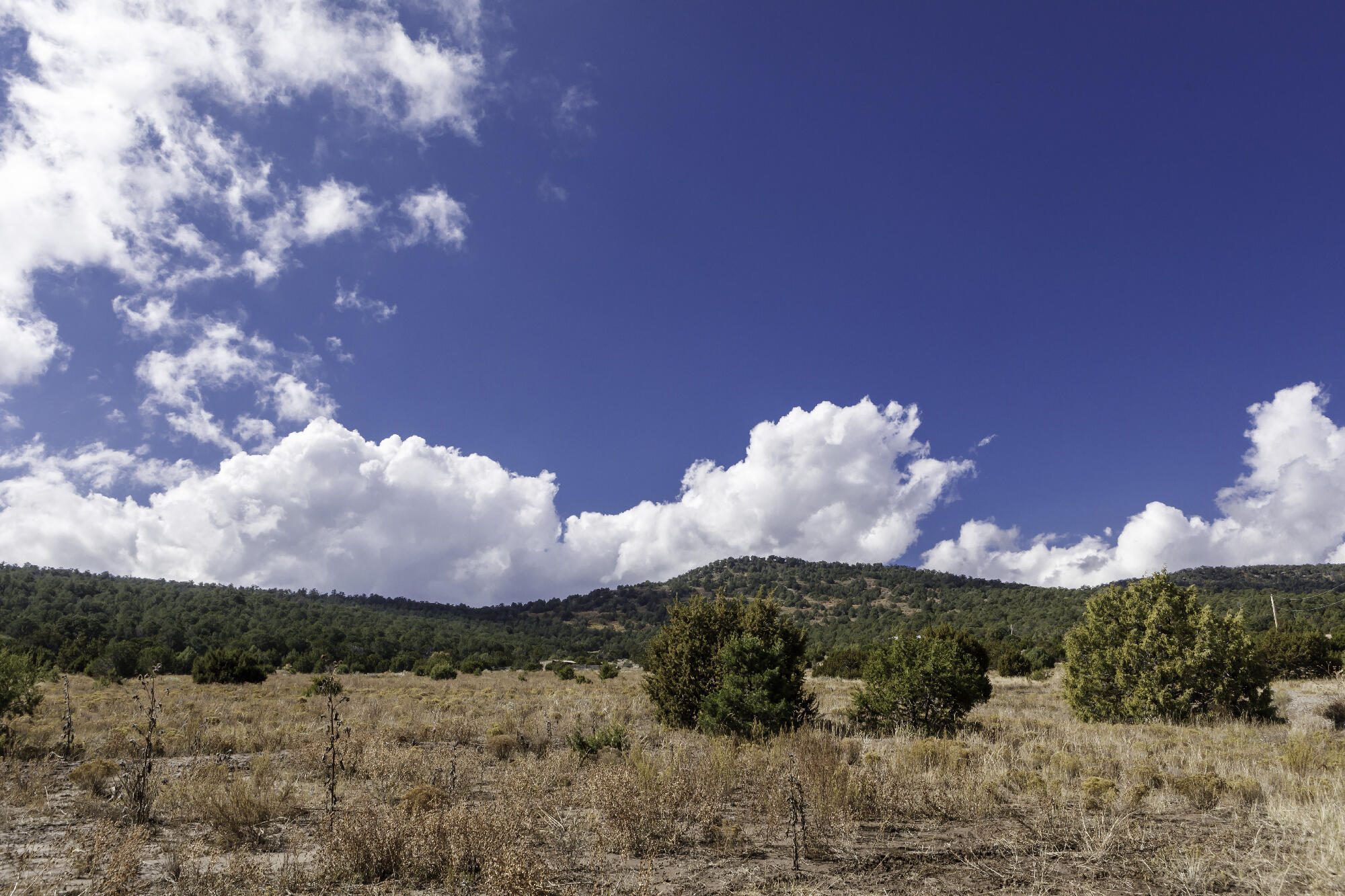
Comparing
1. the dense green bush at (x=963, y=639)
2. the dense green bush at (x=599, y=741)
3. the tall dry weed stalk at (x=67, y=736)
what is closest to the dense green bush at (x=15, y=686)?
the tall dry weed stalk at (x=67, y=736)

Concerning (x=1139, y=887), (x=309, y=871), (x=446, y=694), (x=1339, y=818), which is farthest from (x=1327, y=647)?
(x=309, y=871)

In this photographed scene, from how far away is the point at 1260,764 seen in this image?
10.4 metres

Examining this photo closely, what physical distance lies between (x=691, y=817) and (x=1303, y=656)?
138 feet

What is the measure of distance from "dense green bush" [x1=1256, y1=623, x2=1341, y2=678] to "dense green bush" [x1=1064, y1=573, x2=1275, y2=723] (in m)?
21.1

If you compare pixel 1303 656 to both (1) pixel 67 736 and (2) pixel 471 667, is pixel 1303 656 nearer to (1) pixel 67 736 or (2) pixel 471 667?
(2) pixel 471 667

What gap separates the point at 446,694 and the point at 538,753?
14506 millimetres

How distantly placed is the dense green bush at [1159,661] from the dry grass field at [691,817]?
3244 millimetres

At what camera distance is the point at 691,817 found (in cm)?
736

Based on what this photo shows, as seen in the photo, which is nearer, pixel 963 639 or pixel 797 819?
pixel 797 819

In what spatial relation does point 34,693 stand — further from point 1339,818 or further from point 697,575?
point 697,575

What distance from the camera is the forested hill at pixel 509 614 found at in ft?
153

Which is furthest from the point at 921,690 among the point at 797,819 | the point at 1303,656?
the point at 1303,656

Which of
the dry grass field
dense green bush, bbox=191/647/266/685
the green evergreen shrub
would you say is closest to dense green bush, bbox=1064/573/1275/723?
the dry grass field

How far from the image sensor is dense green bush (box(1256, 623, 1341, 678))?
105 ft
